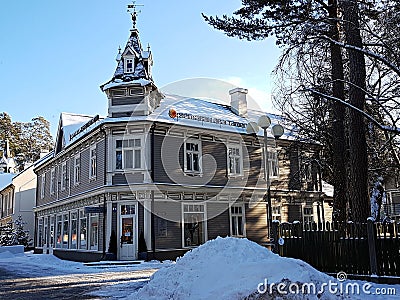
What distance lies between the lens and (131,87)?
23516mm

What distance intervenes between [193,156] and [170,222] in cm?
400

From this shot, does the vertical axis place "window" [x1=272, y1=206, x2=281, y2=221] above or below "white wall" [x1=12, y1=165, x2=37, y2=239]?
below

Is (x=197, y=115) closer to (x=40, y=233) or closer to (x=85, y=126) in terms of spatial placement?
(x=85, y=126)

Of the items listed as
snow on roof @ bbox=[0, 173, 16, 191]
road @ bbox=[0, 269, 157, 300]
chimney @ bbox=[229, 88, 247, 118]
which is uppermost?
chimney @ bbox=[229, 88, 247, 118]

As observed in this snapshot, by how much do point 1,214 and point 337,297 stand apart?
5250 cm

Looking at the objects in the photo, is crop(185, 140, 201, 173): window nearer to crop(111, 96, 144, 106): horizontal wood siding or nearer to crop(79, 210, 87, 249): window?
crop(111, 96, 144, 106): horizontal wood siding

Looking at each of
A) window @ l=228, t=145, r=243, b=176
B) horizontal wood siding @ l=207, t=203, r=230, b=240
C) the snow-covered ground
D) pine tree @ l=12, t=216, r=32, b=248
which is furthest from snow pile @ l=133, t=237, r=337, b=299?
pine tree @ l=12, t=216, r=32, b=248

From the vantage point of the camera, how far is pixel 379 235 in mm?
10930

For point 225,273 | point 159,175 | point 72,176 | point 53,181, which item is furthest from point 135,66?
point 225,273

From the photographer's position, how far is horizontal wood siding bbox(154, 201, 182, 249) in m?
22.0

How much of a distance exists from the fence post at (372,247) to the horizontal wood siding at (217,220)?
13.6 m

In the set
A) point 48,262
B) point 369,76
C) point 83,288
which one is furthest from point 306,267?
point 48,262

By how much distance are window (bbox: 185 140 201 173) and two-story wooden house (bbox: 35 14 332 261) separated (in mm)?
58

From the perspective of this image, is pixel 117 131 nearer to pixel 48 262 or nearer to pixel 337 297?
pixel 48 262
